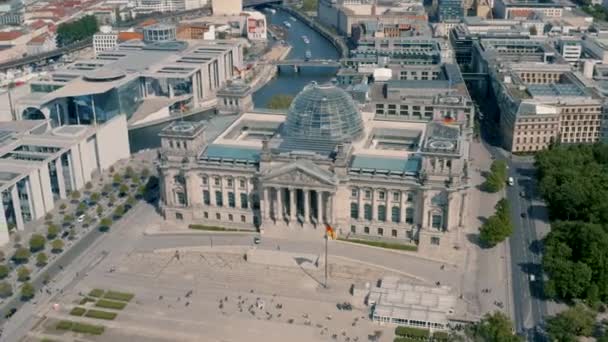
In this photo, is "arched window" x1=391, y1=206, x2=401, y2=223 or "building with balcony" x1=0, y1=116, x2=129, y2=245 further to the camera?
"building with balcony" x1=0, y1=116, x2=129, y2=245

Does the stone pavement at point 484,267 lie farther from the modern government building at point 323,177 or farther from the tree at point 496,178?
the modern government building at point 323,177

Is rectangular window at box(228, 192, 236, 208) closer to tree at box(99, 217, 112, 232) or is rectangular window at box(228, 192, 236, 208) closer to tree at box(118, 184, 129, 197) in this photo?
tree at box(99, 217, 112, 232)

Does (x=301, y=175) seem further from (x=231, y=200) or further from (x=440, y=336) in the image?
(x=440, y=336)

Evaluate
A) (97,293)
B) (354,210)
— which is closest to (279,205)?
(354,210)

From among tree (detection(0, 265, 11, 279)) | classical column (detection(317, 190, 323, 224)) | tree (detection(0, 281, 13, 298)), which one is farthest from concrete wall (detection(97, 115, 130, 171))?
classical column (detection(317, 190, 323, 224))

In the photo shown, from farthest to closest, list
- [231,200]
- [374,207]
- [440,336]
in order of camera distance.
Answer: [231,200], [374,207], [440,336]
